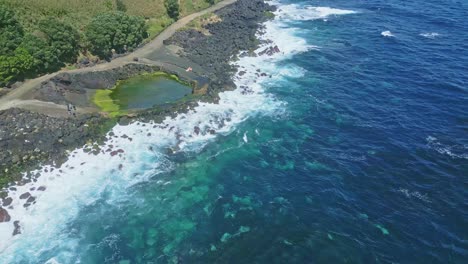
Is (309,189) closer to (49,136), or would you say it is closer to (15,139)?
(49,136)

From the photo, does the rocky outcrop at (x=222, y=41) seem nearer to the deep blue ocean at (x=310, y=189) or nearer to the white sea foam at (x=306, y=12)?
the white sea foam at (x=306, y=12)

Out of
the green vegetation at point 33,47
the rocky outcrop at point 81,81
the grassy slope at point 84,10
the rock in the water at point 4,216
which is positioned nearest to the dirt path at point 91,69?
the rocky outcrop at point 81,81

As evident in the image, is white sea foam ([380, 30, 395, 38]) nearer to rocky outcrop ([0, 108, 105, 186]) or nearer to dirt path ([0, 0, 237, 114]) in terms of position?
dirt path ([0, 0, 237, 114])

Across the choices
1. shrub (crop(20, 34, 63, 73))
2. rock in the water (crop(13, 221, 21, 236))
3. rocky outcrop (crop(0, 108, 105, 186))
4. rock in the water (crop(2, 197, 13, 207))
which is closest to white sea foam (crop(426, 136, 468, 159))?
rocky outcrop (crop(0, 108, 105, 186))

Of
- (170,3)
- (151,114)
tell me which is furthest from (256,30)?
(151,114)

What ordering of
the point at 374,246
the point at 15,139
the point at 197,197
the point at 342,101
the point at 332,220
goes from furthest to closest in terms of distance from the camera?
the point at 342,101 → the point at 15,139 → the point at 197,197 → the point at 332,220 → the point at 374,246

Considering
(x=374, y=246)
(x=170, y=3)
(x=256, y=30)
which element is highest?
(x=170, y=3)

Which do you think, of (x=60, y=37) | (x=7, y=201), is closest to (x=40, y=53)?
(x=60, y=37)

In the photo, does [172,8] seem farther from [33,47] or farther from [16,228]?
[16,228]
